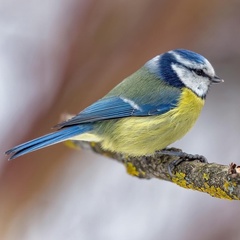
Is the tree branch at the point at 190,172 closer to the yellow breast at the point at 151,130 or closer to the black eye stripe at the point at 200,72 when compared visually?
the yellow breast at the point at 151,130

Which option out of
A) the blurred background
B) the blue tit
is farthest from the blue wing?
the blurred background

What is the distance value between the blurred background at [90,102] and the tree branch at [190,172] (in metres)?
0.22

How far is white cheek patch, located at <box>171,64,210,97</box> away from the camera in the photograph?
5.03ft

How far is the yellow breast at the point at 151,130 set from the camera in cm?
146

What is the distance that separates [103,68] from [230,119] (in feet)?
1.74

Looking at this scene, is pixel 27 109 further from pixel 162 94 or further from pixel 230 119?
pixel 230 119

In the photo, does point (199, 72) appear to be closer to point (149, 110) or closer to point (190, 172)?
point (149, 110)

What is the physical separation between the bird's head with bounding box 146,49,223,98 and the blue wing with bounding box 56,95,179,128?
72 mm

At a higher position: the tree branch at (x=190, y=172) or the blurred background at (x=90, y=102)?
the blurred background at (x=90, y=102)

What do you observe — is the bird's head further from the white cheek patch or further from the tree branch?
the tree branch

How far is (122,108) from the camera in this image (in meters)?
1.49

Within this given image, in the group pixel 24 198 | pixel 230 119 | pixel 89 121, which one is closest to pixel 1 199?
pixel 24 198

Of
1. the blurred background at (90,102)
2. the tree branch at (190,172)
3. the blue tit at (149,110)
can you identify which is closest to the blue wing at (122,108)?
the blue tit at (149,110)

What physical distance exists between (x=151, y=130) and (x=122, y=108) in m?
0.10
